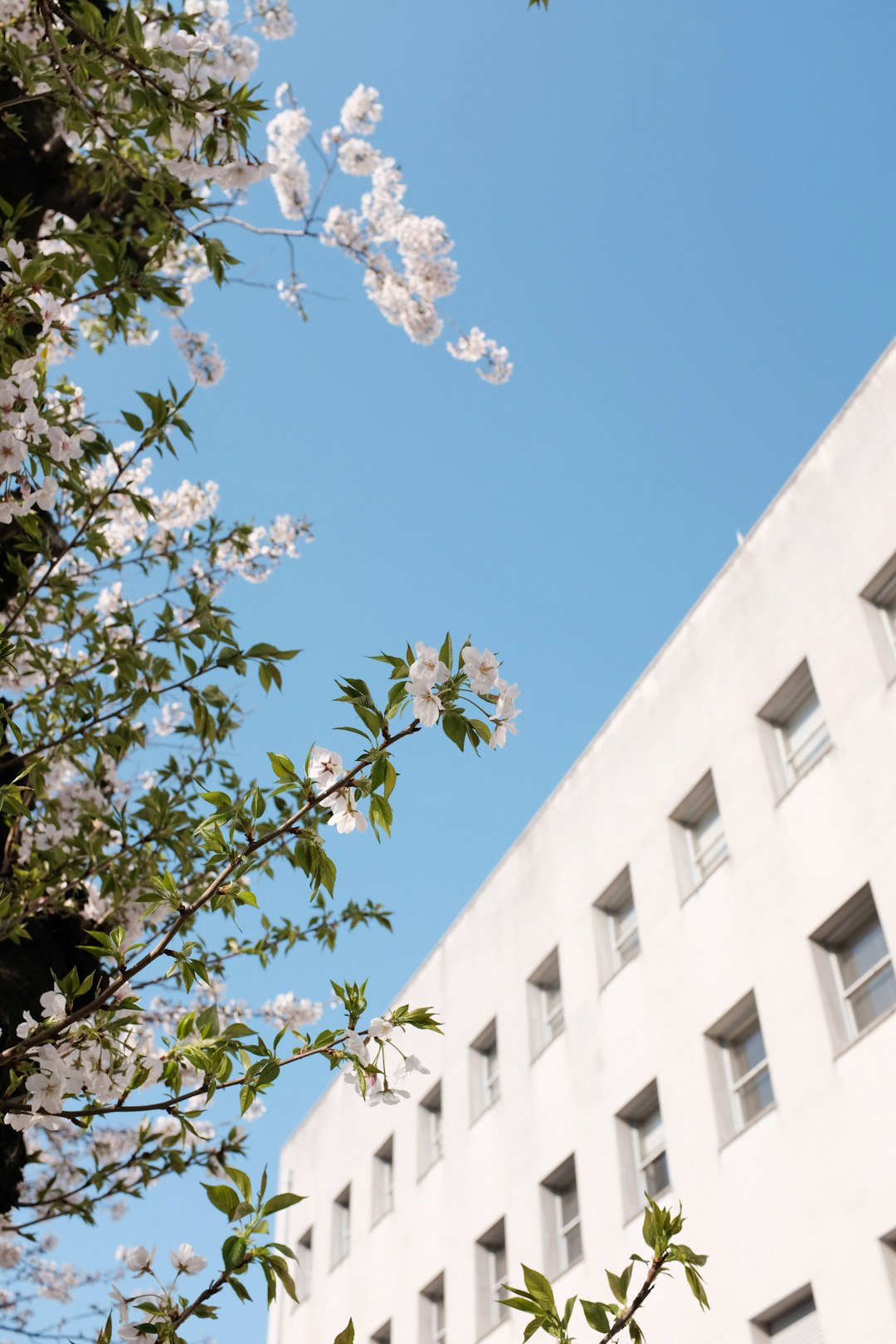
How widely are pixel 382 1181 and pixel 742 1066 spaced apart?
919 cm

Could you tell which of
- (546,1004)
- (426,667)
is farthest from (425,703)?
(546,1004)

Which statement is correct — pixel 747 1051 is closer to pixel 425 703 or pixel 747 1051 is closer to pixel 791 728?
pixel 791 728

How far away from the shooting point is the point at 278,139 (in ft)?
33.6

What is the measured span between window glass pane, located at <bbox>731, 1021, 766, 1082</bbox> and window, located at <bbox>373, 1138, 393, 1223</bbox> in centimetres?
842

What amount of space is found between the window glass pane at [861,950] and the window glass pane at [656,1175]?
2917 mm

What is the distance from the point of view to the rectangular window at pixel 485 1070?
51.7 feet

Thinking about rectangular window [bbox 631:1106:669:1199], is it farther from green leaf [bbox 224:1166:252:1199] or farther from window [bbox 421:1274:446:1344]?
green leaf [bbox 224:1166:252:1199]

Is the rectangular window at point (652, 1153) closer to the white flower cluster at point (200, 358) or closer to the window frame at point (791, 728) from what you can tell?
the window frame at point (791, 728)

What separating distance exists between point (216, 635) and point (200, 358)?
15.0ft

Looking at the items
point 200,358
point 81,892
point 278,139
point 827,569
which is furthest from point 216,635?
point 827,569

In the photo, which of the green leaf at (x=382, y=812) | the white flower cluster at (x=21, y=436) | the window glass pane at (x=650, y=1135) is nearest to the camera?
the green leaf at (x=382, y=812)

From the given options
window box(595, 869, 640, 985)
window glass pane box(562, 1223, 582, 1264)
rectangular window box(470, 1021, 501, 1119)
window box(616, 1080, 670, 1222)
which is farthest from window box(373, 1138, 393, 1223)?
window box(616, 1080, 670, 1222)

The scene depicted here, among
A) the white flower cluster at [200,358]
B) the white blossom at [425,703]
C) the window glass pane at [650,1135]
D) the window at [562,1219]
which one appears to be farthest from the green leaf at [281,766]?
the window at [562,1219]

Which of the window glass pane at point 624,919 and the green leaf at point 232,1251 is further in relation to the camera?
the window glass pane at point 624,919
